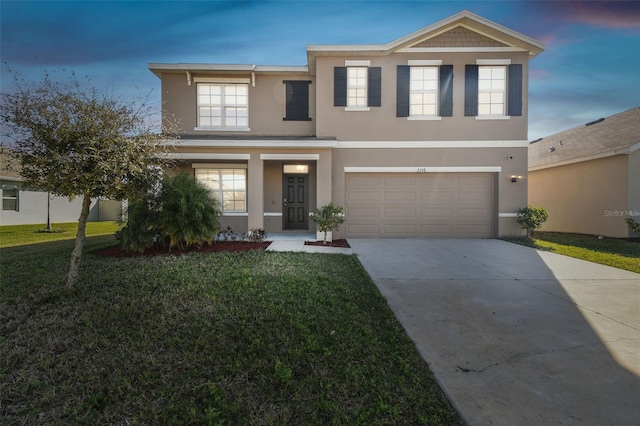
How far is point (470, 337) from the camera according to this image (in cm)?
332

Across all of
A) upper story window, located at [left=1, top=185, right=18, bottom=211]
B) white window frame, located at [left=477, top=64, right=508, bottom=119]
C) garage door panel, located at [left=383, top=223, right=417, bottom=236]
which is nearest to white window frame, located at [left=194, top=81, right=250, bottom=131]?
garage door panel, located at [left=383, top=223, right=417, bottom=236]

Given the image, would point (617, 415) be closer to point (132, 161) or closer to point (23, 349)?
point (23, 349)

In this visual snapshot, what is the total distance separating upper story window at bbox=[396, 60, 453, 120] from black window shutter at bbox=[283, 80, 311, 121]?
11.3ft

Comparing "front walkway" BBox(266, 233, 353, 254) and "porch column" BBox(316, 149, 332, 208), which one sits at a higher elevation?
"porch column" BBox(316, 149, 332, 208)

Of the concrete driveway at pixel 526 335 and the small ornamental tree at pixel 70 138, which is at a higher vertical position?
the small ornamental tree at pixel 70 138

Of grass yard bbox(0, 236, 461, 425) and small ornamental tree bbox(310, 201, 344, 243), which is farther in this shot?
small ornamental tree bbox(310, 201, 344, 243)

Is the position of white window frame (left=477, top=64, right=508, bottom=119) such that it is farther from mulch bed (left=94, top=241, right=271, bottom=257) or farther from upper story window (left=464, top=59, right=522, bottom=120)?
mulch bed (left=94, top=241, right=271, bottom=257)

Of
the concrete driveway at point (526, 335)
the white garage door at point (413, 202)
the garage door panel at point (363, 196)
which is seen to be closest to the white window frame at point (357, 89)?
the white garage door at point (413, 202)

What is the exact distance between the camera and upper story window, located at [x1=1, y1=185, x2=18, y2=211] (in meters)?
15.7

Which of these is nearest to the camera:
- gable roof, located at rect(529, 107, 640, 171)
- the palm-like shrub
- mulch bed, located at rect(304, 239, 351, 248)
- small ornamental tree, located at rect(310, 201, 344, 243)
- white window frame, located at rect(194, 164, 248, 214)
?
the palm-like shrub

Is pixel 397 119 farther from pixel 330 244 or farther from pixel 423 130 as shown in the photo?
pixel 330 244

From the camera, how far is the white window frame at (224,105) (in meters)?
11.3

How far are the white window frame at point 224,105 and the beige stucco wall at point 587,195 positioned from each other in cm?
1431

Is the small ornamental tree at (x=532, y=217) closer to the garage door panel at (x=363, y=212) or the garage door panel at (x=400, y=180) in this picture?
the garage door panel at (x=400, y=180)
